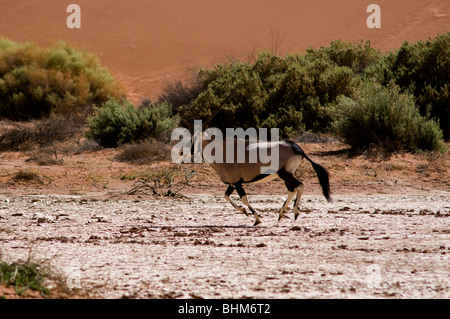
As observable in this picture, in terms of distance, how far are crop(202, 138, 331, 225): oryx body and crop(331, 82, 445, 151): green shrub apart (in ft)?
25.2

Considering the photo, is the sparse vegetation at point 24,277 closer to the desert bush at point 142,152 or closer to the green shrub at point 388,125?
the desert bush at point 142,152

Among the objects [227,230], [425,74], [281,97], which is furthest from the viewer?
[281,97]

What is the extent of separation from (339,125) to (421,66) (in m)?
5.09

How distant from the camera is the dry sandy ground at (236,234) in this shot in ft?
17.7

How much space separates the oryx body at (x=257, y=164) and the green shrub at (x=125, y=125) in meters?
9.83

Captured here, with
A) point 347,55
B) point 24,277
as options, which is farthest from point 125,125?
point 24,277

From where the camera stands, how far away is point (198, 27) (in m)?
52.5

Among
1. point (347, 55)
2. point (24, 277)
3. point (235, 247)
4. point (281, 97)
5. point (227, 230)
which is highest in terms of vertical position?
point (347, 55)

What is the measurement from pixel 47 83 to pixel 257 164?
64.3 ft

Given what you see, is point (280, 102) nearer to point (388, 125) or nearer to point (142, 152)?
point (388, 125)

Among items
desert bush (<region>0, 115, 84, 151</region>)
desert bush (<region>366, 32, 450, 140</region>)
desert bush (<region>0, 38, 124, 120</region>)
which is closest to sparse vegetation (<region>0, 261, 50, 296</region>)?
desert bush (<region>0, 115, 84, 151</region>)

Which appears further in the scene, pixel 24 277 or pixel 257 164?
pixel 257 164

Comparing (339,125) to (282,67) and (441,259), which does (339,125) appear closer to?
(282,67)

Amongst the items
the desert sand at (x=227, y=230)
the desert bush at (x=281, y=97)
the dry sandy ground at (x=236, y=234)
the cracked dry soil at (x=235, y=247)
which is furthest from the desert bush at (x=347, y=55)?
the cracked dry soil at (x=235, y=247)
